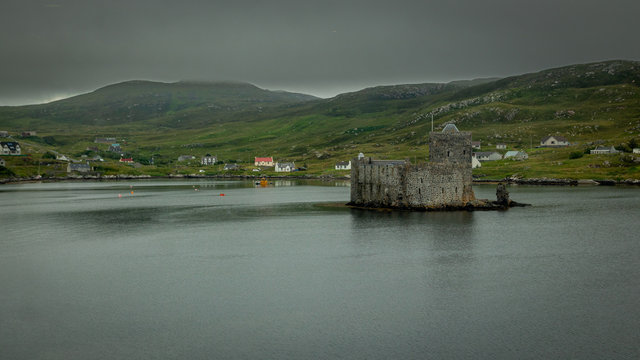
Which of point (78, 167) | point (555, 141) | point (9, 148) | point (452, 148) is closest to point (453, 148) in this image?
point (452, 148)

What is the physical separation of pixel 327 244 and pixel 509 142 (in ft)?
428

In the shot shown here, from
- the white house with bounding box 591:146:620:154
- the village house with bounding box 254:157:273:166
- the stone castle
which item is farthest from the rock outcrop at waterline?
the village house with bounding box 254:157:273:166

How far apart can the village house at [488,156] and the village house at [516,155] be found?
1968mm

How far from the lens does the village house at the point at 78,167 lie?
155 meters

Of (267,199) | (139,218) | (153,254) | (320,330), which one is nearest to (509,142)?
(267,199)

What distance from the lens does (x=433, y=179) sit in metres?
55.9

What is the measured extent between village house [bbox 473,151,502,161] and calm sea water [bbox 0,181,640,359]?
262 feet

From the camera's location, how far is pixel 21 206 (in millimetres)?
71688

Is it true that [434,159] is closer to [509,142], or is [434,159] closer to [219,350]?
[219,350]

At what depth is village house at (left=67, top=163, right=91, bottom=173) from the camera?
509ft

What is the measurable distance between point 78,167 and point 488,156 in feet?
384

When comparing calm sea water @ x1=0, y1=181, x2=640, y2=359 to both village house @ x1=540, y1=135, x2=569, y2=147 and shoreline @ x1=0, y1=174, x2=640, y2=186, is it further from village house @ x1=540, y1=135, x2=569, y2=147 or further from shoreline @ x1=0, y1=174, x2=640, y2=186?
village house @ x1=540, y1=135, x2=569, y2=147

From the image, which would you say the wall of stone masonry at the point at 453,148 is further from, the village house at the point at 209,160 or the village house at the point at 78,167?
the village house at the point at 209,160

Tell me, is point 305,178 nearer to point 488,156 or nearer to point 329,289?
point 488,156
